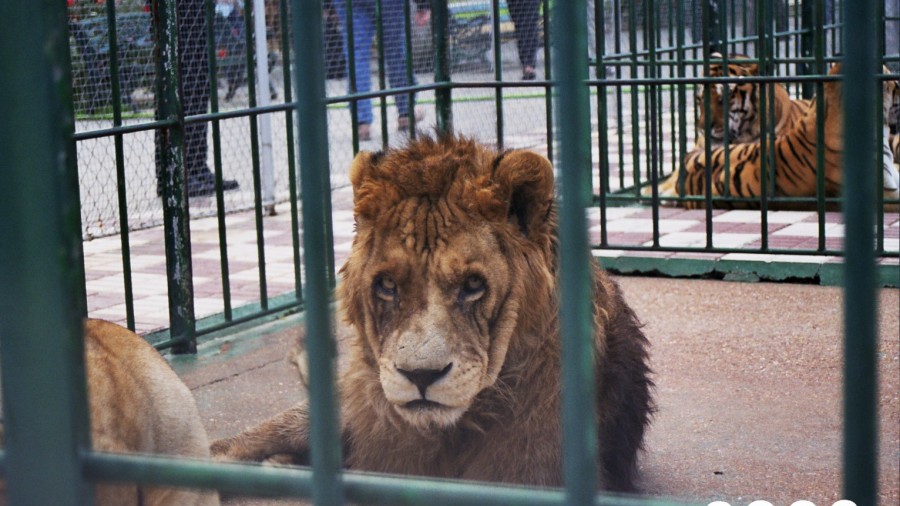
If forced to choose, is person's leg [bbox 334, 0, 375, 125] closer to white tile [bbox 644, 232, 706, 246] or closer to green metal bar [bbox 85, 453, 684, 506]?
white tile [bbox 644, 232, 706, 246]

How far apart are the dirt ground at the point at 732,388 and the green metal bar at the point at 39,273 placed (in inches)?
95.5

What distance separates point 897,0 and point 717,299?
8.26m

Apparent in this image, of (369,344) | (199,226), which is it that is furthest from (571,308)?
(199,226)

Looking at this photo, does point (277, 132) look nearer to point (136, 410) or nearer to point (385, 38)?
point (385, 38)

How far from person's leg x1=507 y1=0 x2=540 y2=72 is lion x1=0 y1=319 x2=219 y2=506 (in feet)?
20.0

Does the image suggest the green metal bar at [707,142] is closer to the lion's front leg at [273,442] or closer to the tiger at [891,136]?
the tiger at [891,136]

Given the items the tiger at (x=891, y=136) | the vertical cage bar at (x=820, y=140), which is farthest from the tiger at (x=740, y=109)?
the vertical cage bar at (x=820, y=140)

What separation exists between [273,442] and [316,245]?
2914 millimetres

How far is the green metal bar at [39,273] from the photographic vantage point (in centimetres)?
134

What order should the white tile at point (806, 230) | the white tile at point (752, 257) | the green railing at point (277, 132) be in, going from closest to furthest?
1. the green railing at point (277, 132)
2. the white tile at point (752, 257)
3. the white tile at point (806, 230)

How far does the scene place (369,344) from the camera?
3443 mm

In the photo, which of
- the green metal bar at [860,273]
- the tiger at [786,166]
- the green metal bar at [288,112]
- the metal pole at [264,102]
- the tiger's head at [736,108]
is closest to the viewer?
the green metal bar at [860,273]

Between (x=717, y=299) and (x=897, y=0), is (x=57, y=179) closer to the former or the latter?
(x=717, y=299)

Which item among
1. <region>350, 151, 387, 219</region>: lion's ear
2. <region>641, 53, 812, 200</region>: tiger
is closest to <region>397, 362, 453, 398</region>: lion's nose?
<region>350, 151, 387, 219</region>: lion's ear
